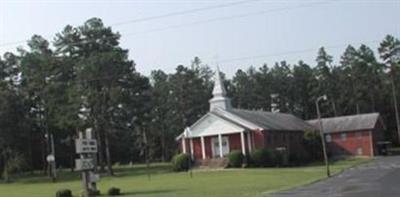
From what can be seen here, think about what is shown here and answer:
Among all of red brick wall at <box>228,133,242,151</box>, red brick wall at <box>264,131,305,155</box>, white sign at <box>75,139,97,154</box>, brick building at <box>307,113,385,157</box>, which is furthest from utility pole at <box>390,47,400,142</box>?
white sign at <box>75,139,97,154</box>

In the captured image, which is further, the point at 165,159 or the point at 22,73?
the point at 165,159

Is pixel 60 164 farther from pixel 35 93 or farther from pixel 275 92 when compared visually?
pixel 275 92

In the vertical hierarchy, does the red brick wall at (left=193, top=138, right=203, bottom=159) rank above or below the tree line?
below

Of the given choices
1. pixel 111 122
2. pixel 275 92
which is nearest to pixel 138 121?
pixel 111 122

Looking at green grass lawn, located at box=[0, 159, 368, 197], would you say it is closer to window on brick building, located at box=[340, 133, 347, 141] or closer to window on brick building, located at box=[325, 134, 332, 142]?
window on brick building, located at box=[325, 134, 332, 142]

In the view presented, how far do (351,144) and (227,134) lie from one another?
24.6 metres

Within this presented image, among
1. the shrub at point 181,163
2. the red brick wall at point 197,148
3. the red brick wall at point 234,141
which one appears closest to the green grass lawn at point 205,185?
the shrub at point 181,163

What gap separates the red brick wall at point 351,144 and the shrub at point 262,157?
83.8 feet

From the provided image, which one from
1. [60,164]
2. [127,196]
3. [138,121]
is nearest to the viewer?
[127,196]

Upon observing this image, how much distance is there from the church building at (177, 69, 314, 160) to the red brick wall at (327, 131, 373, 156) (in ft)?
45.9

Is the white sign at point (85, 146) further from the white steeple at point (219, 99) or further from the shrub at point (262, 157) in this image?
the white steeple at point (219, 99)

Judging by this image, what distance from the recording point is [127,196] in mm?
37562

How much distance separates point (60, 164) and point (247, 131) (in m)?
44.4

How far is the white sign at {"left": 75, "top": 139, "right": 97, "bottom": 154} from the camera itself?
33.2 meters
